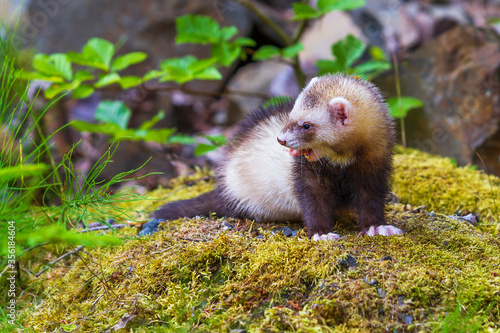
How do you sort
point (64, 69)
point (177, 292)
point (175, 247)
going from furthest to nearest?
point (64, 69), point (175, 247), point (177, 292)

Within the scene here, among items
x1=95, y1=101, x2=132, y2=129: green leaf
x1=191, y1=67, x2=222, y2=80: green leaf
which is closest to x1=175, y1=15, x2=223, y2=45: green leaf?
x1=191, y1=67, x2=222, y2=80: green leaf

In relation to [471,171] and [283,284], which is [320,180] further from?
[471,171]

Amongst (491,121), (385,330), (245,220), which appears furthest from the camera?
(491,121)

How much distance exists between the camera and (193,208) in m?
3.92

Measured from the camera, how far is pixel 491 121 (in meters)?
6.39

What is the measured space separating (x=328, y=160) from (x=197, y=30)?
105 inches

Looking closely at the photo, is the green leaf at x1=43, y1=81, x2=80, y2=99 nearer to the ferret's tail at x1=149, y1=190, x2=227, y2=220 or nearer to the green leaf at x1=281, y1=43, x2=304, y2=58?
the ferret's tail at x1=149, y1=190, x2=227, y2=220

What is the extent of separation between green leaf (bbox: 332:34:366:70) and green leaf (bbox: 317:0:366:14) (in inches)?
14.6

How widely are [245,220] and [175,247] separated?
2.64 ft

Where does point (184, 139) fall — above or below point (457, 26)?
below

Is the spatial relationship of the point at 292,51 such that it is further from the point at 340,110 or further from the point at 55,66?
the point at 55,66

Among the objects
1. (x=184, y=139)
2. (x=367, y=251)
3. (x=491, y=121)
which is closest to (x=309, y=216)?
(x=367, y=251)

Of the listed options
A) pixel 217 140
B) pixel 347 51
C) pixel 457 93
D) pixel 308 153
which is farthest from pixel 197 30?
pixel 457 93

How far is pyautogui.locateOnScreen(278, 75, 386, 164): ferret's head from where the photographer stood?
10.0ft
